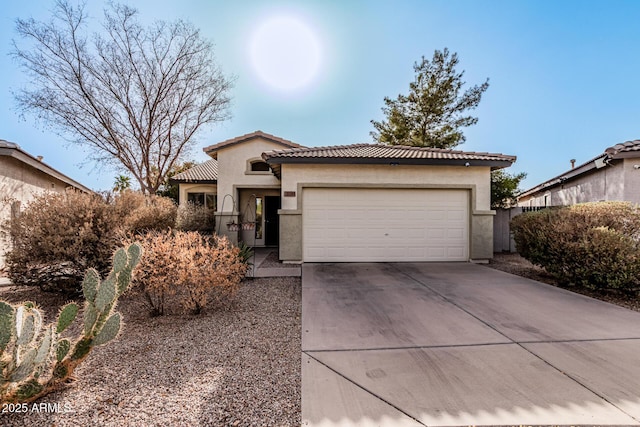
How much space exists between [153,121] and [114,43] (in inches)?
156

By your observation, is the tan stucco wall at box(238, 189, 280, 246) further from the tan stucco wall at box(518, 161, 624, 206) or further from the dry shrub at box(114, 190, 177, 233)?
the tan stucco wall at box(518, 161, 624, 206)

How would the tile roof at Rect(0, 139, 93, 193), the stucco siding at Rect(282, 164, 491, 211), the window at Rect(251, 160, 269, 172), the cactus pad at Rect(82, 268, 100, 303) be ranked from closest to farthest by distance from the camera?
1. the cactus pad at Rect(82, 268, 100, 303)
2. the tile roof at Rect(0, 139, 93, 193)
3. the stucco siding at Rect(282, 164, 491, 211)
4. the window at Rect(251, 160, 269, 172)

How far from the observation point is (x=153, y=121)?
15945 millimetres

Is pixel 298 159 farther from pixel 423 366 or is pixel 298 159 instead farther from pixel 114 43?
pixel 114 43

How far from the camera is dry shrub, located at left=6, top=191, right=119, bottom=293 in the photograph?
534 centimetres

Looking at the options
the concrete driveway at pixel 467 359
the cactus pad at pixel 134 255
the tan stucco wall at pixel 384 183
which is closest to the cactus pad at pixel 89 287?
the cactus pad at pixel 134 255

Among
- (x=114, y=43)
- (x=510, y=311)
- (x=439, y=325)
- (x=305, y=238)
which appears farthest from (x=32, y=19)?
(x=510, y=311)

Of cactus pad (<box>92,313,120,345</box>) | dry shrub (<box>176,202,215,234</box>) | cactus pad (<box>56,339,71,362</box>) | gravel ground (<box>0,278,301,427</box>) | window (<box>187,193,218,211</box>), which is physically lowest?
gravel ground (<box>0,278,301,427</box>)

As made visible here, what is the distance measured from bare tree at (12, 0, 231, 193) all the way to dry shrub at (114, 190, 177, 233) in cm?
809

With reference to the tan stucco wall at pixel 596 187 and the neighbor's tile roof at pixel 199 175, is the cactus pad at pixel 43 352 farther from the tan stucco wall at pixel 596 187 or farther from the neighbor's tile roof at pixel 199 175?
the tan stucco wall at pixel 596 187

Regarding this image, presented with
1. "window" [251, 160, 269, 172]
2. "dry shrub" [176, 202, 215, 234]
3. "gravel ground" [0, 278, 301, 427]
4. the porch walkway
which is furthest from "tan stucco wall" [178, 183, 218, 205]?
"gravel ground" [0, 278, 301, 427]

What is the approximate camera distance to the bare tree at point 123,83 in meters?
13.5

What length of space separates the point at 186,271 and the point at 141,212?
12.7 ft

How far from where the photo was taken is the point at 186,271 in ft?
15.4
